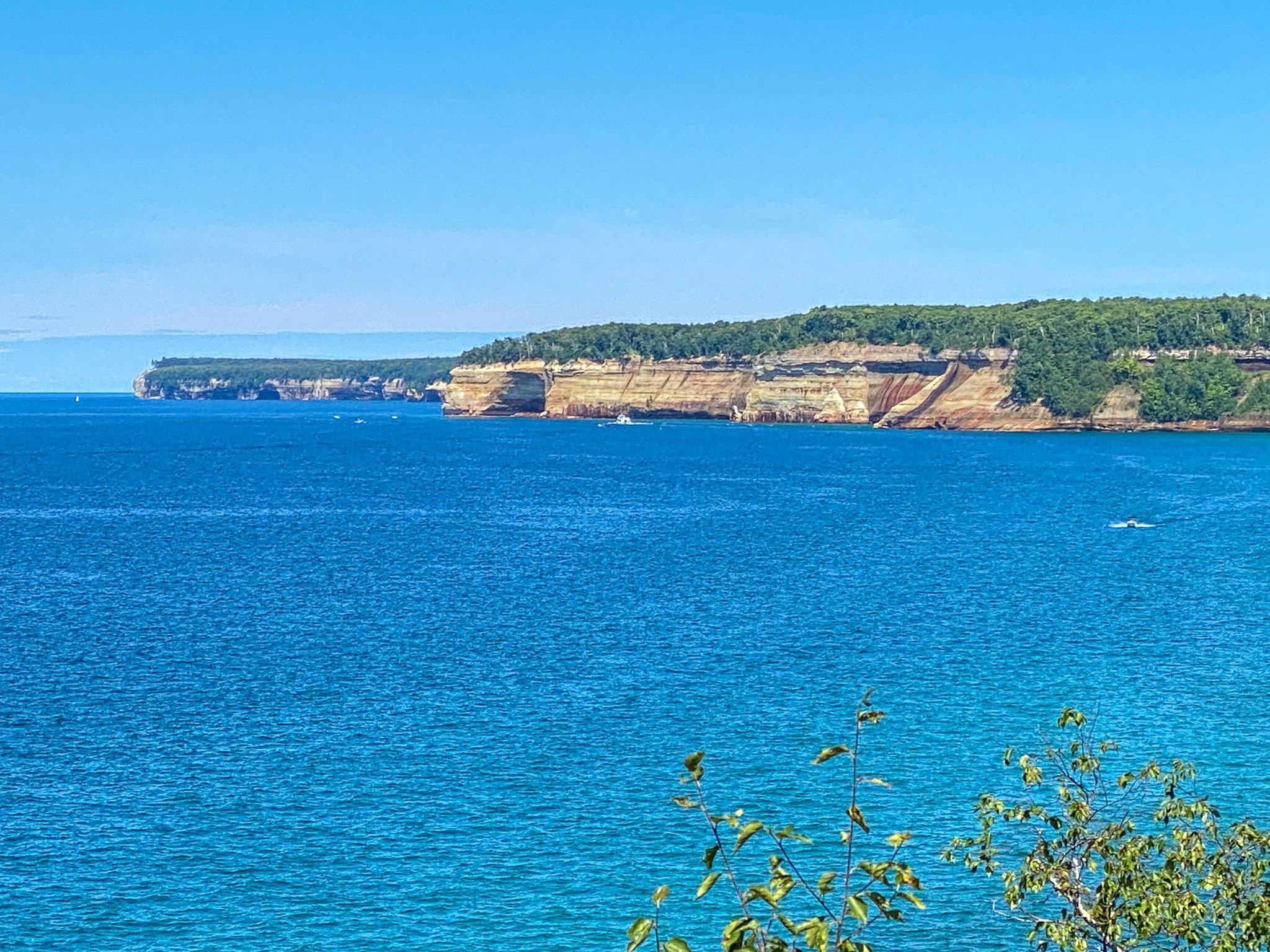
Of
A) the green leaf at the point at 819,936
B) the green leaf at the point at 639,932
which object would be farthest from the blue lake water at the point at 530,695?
the green leaf at the point at 819,936

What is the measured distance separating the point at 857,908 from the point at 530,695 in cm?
3720

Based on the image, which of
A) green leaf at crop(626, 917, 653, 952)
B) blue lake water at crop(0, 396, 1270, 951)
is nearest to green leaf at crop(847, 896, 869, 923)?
green leaf at crop(626, 917, 653, 952)

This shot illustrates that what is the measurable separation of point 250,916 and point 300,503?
88.9 m

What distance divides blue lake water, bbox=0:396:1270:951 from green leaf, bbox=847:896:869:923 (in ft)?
63.7

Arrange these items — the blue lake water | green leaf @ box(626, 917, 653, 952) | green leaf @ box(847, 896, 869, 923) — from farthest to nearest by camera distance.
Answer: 1. the blue lake water
2. green leaf @ box(626, 917, 653, 952)
3. green leaf @ box(847, 896, 869, 923)

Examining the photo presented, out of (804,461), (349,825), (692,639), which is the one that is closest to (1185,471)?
(804,461)

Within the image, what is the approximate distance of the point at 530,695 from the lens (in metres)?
47.9

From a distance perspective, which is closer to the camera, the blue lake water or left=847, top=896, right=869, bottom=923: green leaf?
left=847, top=896, right=869, bottom=923: green leaf

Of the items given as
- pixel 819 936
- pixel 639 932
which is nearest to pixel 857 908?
pixel 819 936

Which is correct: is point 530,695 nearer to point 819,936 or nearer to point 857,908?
point 819,936

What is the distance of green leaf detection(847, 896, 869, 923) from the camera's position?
1112 cm

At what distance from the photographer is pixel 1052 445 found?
184m

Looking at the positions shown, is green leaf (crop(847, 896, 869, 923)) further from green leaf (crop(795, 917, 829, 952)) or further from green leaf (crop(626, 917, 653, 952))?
green leaf (crop(626, 917, 653, 952))

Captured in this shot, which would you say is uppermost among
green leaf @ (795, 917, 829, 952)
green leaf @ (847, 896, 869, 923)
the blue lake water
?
green leaf @ (847, 896, 869, 923)
